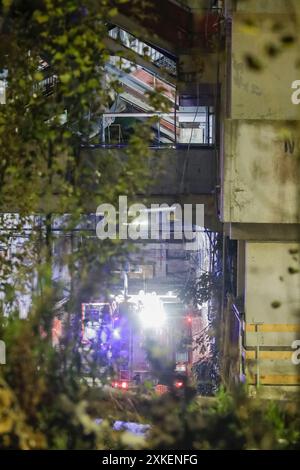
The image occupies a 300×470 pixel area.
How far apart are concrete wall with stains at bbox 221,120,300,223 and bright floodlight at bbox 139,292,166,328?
4457 mm

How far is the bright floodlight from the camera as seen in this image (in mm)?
13198

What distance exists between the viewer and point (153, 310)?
1413 centimetres

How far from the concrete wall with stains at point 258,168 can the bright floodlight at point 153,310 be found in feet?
14.6

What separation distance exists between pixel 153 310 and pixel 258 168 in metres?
5.88

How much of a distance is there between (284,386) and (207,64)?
18.7 ft

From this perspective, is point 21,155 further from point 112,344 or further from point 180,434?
point 180,434

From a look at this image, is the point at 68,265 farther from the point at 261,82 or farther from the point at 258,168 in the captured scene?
the point at 261,82

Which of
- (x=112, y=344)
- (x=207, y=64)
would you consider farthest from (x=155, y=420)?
(x=207, y=64)

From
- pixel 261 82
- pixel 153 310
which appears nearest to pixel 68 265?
pixel 261 82

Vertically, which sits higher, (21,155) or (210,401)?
(21,155)

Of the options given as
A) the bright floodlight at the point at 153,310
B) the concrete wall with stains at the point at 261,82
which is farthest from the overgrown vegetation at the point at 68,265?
the bright floodlight at the point at 153,310

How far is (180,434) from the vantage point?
497cm

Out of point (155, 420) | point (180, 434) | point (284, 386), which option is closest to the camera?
point (180, 434)

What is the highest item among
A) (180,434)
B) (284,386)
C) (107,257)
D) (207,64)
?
(207,64)
